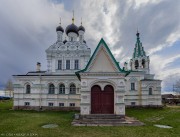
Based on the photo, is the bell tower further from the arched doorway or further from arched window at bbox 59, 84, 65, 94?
the arched doorway

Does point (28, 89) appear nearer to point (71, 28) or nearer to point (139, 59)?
point (71, 28)

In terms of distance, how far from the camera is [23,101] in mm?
23047

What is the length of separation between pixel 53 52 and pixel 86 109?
1491 cm

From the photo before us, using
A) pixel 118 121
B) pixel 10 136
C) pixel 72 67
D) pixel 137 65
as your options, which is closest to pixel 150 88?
pixel 137 65

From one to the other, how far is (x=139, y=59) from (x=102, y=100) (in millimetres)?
18409

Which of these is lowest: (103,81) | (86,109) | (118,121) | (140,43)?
(118,121)

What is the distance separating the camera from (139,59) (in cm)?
2962

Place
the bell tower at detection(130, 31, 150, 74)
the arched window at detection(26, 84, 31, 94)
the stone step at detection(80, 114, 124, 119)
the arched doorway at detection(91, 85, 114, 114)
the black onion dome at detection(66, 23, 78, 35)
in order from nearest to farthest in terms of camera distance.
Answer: the stone step at detection(80, 114, 124, 119) → the arched doorway at detection(91, 85, 114, 114) → the arched window at detection(26, 84, 31, 94) → the black onion dome at detection(66, 23, 78, 35) → the bell tower at detection(130, 31, 150, 74)

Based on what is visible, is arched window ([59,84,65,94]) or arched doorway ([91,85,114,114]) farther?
arched window ([59,84,65,94])

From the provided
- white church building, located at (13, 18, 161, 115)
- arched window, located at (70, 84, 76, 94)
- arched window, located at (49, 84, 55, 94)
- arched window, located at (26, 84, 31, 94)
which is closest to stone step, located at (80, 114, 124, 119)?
white church building, located at (13, 18, 161, 115)

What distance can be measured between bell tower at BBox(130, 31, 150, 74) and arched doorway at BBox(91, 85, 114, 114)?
1720 cm

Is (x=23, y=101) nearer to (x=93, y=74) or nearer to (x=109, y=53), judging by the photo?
(x=93, y=74)

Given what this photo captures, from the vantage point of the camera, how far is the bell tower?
1156 inches

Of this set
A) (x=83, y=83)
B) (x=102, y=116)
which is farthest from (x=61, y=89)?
(x=102, y=116)
